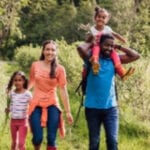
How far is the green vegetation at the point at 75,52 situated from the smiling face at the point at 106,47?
2972mm

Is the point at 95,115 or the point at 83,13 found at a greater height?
the point at 83,13

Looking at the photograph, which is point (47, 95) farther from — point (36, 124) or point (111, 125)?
point (111, 125)

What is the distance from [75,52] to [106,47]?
9727 mm

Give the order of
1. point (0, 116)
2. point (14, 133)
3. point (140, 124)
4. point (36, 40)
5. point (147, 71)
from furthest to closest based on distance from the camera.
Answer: point (36, 40) < point (147, 71) < point (140, 124) < point (0, 116) < point (14, 133)

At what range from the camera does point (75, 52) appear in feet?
53.6

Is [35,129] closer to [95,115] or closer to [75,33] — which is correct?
[95,115]

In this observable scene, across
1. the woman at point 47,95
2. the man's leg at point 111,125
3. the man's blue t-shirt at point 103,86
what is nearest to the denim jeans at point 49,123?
the woman at point 47,95

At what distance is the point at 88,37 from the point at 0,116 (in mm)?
4454

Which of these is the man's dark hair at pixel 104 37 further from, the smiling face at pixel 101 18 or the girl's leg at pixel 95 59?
the smiling face at pixel 101 18

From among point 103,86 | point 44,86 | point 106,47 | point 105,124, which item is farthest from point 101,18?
point 105,124

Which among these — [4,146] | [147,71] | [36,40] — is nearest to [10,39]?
[36,40]

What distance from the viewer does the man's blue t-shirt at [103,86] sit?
6602mm

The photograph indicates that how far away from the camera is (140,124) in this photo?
11.6 m

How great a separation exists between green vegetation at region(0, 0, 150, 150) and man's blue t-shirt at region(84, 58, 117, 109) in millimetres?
2749
